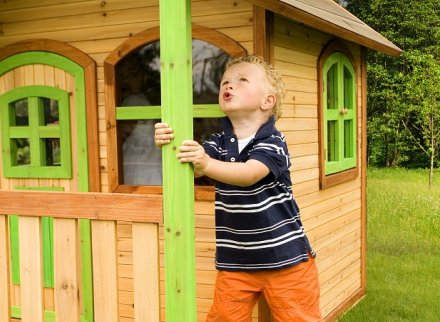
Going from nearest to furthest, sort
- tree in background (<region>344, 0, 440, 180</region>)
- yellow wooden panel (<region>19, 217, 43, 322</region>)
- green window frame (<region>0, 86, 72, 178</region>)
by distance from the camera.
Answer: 1. yellow wooden panel (<region>19, 217, 43, 322</region>)
2. green window frame (<region>0, 86, 72, 178</region>)
3. tree in background (<region>344, 0, 440, 180</region>)

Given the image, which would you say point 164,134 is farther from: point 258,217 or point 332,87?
point 332,87

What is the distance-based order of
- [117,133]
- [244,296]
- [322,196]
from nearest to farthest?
[244,296], [117,133], [322,196]

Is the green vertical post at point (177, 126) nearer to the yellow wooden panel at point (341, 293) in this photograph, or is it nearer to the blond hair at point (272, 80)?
the blond hair at point (272, 80)

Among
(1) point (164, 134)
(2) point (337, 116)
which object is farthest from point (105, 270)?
(2) point (337, 116)

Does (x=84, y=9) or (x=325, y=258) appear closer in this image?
(x=84, y=9)

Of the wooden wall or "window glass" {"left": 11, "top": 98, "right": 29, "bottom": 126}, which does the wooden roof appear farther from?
"window glass" {"left": 11, "top": 98, "right": 29, "bottom": 126}

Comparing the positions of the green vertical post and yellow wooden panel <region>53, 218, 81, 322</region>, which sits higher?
the green vertical post

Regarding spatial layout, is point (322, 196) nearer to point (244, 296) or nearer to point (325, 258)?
point (325, 258)

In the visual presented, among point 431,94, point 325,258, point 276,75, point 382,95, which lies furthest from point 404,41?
point 276,75

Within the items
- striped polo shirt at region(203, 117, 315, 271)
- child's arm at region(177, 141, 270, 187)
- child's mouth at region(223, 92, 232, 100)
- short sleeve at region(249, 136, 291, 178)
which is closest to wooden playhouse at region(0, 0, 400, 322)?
child's mouth at region(223, 92, 232, 100)

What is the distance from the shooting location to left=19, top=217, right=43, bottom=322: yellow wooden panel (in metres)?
3.38

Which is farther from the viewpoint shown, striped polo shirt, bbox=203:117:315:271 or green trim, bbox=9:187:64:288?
green trim, bbox=9:187:64:288

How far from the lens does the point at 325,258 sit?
575cm

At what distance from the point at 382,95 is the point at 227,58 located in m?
23.6
